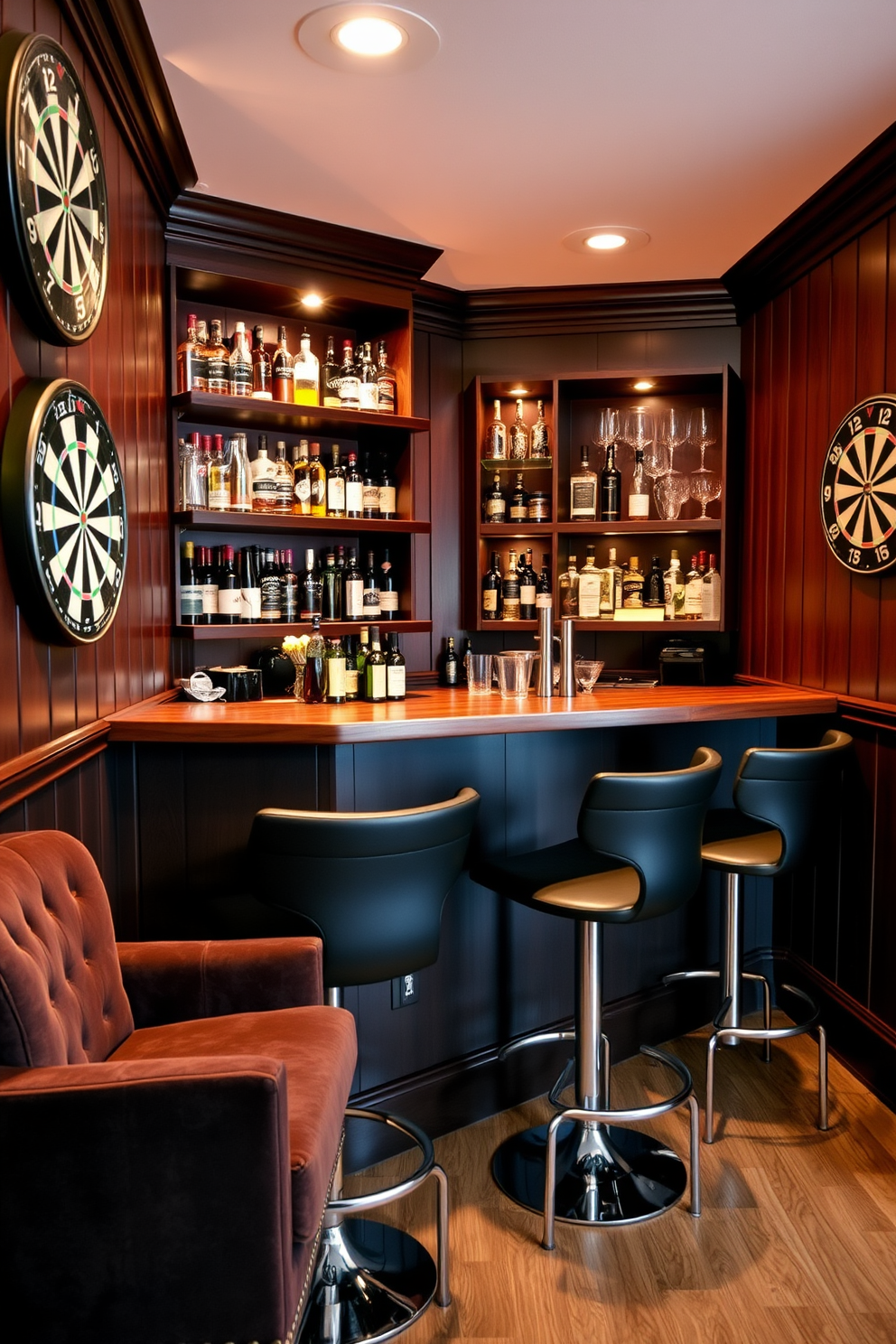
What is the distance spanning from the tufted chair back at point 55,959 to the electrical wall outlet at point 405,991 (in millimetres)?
975

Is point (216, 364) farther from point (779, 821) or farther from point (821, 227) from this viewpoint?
point (779, 821)

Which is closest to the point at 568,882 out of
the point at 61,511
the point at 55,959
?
the point at 55,959

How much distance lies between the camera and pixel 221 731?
7.81ft

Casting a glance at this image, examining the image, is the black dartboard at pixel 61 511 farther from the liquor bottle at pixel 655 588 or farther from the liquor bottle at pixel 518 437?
the liquor bottle at pixel 655 588

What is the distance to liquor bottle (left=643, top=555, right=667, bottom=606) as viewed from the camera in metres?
3.97

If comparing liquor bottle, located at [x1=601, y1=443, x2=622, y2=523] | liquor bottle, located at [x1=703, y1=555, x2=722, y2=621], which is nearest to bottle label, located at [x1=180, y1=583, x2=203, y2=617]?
liquor bottle, located at [x1=601, y1=443, x2=622, y2=523]

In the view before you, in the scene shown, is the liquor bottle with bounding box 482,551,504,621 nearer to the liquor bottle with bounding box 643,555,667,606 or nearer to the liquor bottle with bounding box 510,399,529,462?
the liquor bottle with bounding box 510,399,529,462

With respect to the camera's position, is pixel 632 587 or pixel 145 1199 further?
pixel 632 587

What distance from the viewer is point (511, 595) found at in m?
4.04

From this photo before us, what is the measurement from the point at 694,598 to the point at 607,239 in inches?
53.2

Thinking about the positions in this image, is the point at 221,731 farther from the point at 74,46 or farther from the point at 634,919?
the point at 74,46

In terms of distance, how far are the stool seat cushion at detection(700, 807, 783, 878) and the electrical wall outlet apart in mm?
867

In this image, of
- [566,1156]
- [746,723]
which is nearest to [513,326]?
[746,723]

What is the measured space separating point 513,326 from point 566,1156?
3027mm
